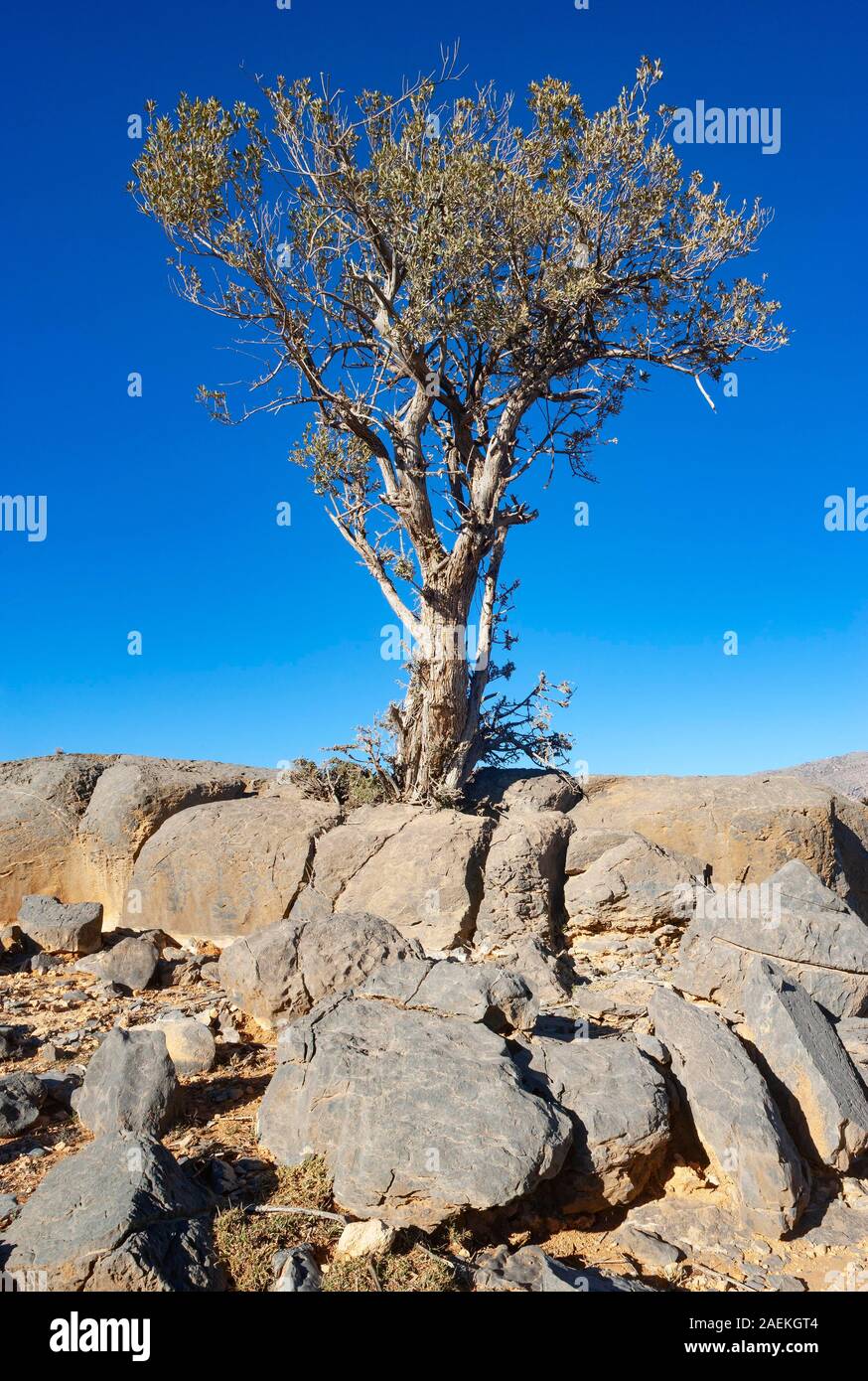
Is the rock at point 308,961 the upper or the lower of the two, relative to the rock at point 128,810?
lower

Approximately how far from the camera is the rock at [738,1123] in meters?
6.76

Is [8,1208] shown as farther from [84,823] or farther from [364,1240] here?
[84,823]

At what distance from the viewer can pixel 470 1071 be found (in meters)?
6.77

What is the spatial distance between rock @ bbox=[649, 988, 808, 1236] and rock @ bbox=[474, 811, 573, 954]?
3689mm

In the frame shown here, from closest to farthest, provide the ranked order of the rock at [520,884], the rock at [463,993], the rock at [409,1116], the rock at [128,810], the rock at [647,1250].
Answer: the rock at [409,1116], the rock at [647,1250], the rock at [463,993], the rock at [520,884], the rock at [128,810]

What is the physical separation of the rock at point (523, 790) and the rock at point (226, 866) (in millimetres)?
2483

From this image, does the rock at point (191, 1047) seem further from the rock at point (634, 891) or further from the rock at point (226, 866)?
the rock at point (634, 891)

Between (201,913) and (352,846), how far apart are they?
2.38 m

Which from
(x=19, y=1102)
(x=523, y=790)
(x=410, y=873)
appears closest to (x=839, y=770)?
(x=523, y=790)

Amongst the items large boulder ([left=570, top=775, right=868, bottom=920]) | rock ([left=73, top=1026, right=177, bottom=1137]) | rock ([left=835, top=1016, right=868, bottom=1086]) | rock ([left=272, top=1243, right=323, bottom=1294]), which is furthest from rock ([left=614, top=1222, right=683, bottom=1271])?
large boulder ([left=570, top=775, right=868, bottom=920])

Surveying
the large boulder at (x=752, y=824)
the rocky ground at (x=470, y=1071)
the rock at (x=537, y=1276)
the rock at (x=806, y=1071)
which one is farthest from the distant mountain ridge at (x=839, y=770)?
the rock at (x=537, y=1276)

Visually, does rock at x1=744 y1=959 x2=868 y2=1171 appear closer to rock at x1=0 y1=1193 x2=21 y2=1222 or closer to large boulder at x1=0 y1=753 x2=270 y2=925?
rock at x1=0 y1=1193 x2=21 y2=1222

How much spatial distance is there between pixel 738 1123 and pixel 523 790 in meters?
7.82

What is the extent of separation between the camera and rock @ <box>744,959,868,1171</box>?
7301 mm
